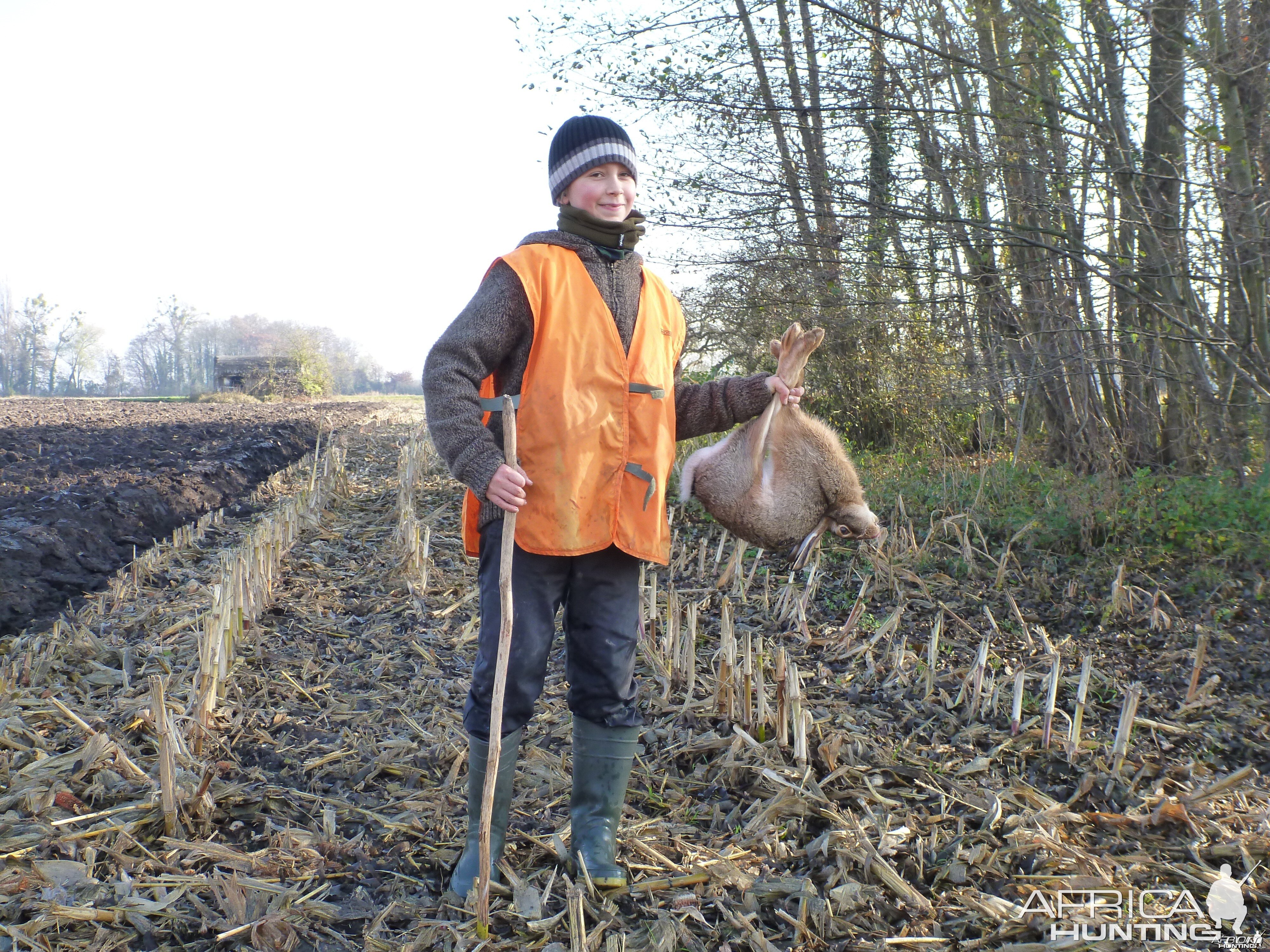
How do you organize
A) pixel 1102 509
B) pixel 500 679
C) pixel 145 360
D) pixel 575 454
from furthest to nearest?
pixel 145 360
pixel 1102 509
pixel 575 454
pixel 500 679

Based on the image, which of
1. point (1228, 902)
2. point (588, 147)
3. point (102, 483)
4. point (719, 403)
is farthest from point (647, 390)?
point (102, 483)

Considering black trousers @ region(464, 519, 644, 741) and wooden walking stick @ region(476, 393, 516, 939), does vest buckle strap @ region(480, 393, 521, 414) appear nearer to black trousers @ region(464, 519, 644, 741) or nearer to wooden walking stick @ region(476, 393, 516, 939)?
wooden walking stick @ region(476, 393, 516, 939)

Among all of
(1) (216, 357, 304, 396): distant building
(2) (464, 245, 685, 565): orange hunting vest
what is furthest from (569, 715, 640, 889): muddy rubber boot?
(1) (216, 357, 304, 396): distant building

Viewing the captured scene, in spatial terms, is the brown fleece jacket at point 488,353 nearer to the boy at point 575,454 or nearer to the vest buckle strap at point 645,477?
the boy at point 575,454

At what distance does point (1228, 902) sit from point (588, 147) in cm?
290

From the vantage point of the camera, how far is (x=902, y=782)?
3.15m

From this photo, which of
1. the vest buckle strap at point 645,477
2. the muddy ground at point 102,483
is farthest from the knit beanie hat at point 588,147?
the muddy ground at point 102,483

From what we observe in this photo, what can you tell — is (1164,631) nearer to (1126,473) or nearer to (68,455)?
(1126,473)

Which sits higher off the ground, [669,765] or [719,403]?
[719,403]

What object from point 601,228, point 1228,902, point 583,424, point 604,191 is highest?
point 604,191

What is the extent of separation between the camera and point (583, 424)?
2393mm

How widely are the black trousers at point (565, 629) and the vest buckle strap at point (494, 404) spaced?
1.05 feet

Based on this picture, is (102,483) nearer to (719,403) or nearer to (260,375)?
(719,403)

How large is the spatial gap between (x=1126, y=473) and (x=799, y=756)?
564 cm
